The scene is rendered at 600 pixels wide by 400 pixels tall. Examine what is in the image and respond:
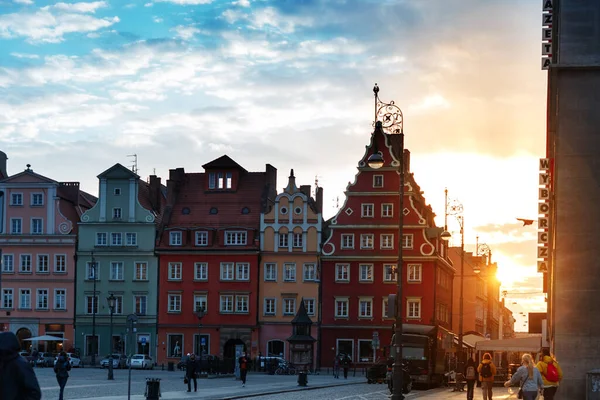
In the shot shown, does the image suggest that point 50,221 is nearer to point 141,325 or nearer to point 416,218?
point 141,325

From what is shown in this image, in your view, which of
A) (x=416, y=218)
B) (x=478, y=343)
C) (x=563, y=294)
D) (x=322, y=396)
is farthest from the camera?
(x=416, y=218)

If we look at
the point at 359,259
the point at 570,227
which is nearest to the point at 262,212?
the point at 359,259

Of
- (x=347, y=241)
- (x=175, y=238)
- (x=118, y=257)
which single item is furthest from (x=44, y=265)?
(x=347, y=241)

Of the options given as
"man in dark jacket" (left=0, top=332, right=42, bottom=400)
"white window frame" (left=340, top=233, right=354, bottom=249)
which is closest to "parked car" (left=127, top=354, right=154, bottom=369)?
"white window frame" (left=340, top=233, right=354, bottom=249)

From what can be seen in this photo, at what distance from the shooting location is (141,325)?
309ft

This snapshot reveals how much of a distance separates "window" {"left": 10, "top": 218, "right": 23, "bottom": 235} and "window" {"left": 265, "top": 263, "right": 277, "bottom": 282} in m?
21.9

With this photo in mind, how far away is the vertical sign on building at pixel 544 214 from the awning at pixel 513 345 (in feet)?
27.1

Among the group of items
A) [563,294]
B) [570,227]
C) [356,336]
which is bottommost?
[356,336]

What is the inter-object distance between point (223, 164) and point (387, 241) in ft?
56.6

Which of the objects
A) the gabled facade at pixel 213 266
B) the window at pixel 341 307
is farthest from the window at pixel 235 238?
the window at pixel 341 307

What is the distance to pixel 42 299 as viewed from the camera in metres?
95.4

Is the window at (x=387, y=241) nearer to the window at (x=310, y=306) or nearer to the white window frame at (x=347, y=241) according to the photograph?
the white window frame at (x=347, y=241)

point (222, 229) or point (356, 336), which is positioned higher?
point (222, 229)

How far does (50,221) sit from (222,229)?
49.5ft
